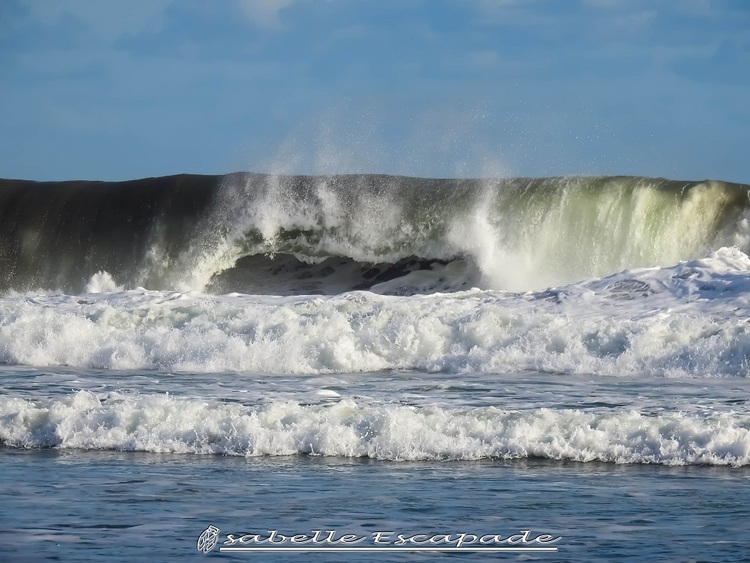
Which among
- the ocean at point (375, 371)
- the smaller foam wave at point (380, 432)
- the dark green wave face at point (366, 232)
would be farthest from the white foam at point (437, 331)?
the dark green wave face at point (366, 232)

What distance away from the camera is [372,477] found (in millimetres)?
7484

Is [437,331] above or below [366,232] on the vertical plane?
below

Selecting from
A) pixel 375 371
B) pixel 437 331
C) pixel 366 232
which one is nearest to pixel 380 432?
pixel 375 371

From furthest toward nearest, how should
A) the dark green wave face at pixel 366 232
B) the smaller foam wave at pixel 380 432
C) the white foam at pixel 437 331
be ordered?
the dark green wave face at pixel 366 232 → the white foam at pixel 437 331 → the smaller foam wave at pixel 380 432

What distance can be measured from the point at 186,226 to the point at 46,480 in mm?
16366

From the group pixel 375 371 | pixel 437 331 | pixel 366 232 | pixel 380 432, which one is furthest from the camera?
pixel 366 232

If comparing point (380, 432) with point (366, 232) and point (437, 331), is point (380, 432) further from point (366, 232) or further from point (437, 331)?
point (366, 232)

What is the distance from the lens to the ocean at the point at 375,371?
6.16m

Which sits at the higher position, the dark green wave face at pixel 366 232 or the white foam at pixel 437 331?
the dark green wave face at pixel 366 232

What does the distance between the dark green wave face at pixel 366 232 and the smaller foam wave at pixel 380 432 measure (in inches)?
431

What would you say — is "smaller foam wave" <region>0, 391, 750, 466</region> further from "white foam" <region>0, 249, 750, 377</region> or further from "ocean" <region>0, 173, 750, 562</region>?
"white foam" <region>0, 249, 750, 377</region>

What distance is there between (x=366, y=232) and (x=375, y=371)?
29.1 feet

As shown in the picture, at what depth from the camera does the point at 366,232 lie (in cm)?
2184

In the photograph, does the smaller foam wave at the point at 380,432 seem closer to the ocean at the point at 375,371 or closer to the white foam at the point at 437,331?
the ocean at the point at 375,371
